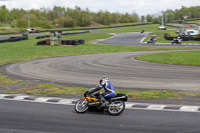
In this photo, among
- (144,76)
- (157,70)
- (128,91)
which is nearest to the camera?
(128,91)

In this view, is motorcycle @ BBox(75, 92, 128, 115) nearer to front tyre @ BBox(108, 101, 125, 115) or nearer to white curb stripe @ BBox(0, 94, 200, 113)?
front tyre @ BBox(108, 101, 125, 115)

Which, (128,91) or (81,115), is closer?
(81,115)

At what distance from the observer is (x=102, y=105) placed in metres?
9.95

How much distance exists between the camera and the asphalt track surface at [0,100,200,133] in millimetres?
8133

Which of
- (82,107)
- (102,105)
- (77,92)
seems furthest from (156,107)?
(77,92)

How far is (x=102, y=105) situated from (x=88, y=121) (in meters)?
1.08

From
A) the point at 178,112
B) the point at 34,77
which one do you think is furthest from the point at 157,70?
the point at 178,112

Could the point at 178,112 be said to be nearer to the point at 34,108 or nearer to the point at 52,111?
the point at 52,111

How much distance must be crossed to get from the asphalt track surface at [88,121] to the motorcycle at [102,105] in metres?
0.18

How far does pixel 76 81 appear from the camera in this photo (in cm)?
1719

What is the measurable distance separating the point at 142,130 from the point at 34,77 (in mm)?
12219

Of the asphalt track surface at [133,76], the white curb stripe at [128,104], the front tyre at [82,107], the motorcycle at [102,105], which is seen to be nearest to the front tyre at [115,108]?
the motorcycle at [102,105]

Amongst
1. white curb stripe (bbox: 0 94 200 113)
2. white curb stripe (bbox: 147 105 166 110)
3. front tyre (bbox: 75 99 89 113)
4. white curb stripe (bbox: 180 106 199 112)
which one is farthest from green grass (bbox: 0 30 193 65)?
white curb stripe (bbox: 180 106 199 112)

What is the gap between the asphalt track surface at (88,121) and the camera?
8.13m
